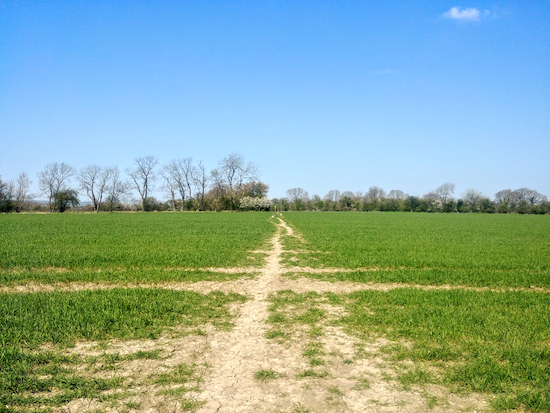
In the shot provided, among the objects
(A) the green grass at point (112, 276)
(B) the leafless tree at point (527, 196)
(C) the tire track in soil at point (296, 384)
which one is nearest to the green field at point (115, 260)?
(A) the green grass at point (112, 276)

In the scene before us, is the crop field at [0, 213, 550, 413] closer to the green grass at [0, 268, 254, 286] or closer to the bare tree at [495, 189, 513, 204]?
the green grass at [0, 268, 254, 286]

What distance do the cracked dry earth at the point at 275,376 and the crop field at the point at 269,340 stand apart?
0.03 metres

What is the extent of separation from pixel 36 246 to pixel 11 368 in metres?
14.9

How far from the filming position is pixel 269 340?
664 centimetres

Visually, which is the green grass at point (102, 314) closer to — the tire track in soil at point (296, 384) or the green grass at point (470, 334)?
the tire track in soil at point (296, 384)

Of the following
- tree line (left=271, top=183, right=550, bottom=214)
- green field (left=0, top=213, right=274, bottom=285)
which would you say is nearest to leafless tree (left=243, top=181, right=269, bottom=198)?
tree line (left=271, top=183, right=550, bottom=214)

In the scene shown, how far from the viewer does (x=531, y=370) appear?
5211 millimetres

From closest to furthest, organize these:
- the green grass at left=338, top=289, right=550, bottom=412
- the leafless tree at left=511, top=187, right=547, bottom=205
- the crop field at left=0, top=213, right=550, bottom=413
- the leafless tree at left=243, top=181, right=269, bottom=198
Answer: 1. the crop field at left=0, top=213, right=550, bottom=413
2. the green grass at left=338, top=289, right=550, bottom=412
3. the leafless tree at left=243, top=181, right=269, bottom=198
4. the leafless tree at left=511, top=187, right=547, bottom=205

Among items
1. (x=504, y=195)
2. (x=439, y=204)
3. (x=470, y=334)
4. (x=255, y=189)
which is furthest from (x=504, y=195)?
(x=470, y=334)

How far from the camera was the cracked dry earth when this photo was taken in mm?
4324

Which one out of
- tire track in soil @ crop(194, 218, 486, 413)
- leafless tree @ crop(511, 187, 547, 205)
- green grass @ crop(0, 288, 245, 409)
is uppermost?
leafless tree @ crop(511, 187, 547, 205)

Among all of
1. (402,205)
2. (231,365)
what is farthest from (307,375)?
(402,205)

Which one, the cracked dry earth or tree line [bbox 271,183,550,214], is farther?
tree line [bbox 271,183,550,214]

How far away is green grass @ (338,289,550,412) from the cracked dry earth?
0.45m
